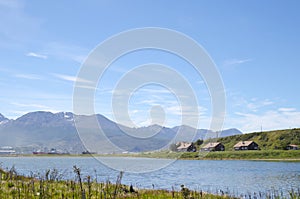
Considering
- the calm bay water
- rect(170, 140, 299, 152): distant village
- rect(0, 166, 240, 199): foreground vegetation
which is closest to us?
rect(0, 166, 240, 199): foreground vegetation

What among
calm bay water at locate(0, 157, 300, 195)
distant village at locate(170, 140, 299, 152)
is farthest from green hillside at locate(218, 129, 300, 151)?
calm bay water at locate(0, 157, 300, 195)

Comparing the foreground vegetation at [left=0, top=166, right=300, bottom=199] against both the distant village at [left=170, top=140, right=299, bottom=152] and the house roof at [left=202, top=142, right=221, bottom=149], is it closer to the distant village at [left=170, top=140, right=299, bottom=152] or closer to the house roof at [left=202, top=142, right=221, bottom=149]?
the distant village at [left=170, top=140, right=299, bottom=152]

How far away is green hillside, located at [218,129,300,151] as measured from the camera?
148887 millimetres

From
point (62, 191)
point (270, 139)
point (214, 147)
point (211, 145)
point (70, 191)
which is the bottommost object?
point (214, 147)

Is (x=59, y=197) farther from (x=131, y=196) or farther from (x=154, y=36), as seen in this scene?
(x=154, y=36)

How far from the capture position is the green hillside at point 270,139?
488 feet

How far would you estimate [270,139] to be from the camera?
163 meters

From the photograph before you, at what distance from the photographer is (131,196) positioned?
69.1 ft

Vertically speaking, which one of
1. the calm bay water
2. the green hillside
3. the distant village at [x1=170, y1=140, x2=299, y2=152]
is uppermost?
the green hillside

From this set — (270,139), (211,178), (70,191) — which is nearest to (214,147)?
(270,139)

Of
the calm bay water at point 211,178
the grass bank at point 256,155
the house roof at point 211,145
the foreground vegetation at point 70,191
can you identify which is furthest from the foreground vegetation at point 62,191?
the house roof at point 211,145

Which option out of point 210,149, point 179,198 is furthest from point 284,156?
point 179,198

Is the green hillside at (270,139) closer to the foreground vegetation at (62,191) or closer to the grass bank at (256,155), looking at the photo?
the grass bank at (256,155)

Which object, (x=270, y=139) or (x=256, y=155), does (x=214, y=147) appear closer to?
(x=270, y=139)
